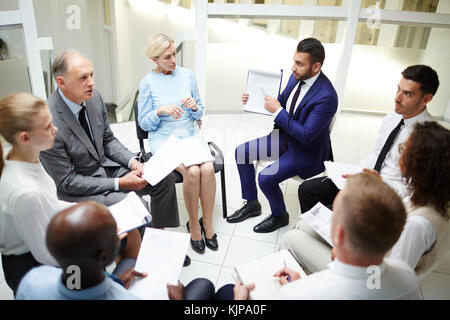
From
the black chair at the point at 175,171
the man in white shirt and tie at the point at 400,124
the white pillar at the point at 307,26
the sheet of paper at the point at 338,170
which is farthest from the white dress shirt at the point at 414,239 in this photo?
the white pillar at the point at 307,26

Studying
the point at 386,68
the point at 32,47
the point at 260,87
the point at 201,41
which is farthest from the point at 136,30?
the point at 386,68

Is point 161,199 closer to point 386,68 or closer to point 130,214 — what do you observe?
point 130,214

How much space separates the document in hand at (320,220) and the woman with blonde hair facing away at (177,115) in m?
0.84

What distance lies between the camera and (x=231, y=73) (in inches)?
197

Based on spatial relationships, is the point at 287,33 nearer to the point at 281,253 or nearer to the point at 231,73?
the point at 231,73

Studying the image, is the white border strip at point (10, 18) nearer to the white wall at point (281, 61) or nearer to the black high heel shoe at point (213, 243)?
the white wall at point (281, 61)

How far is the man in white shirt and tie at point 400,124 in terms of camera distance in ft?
7.03

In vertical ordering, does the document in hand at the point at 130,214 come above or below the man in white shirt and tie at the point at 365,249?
below

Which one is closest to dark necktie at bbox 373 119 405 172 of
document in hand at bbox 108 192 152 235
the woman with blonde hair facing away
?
the woman with blonde hair facing away

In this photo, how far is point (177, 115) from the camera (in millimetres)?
2592

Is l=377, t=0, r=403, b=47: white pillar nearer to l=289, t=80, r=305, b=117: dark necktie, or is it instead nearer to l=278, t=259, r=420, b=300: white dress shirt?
l=289, t=80, r=305, b=117: dark necktie
